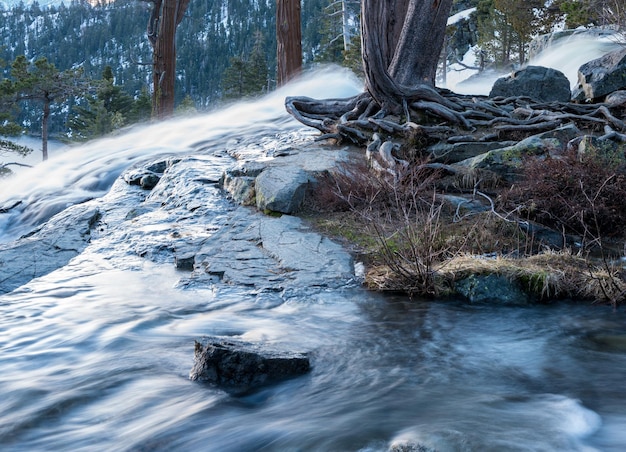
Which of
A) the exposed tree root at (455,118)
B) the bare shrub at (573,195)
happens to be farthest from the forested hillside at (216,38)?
the bare shrub at (573,195)

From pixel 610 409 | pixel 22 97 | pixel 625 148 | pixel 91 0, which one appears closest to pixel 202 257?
pixel 610 409

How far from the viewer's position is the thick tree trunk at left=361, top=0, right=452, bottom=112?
11.2m

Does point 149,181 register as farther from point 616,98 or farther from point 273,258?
point 616,98

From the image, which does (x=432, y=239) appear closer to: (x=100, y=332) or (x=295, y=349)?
(x=295, y=349)

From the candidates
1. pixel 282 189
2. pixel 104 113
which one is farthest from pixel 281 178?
pixel 104 113

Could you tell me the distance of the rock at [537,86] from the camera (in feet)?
45.8

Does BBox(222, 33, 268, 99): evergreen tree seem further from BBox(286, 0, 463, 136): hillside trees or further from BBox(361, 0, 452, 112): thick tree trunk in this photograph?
BBox(286, 0, 463, 136): hillside trees

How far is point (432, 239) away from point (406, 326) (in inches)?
43.5

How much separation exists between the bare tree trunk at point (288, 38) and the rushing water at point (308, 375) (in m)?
12.1

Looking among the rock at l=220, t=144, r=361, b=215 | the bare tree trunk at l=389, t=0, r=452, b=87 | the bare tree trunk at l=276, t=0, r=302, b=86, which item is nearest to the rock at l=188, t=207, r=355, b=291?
the rock at l=220, t=144, r=361, b=215

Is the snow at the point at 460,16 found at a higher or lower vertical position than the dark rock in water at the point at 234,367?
higher

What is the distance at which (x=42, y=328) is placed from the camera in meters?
5.38

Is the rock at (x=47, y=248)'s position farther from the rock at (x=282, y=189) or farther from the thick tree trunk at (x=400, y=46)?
the thick tree trunk at (x=400, y=46)

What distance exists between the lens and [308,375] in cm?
429
